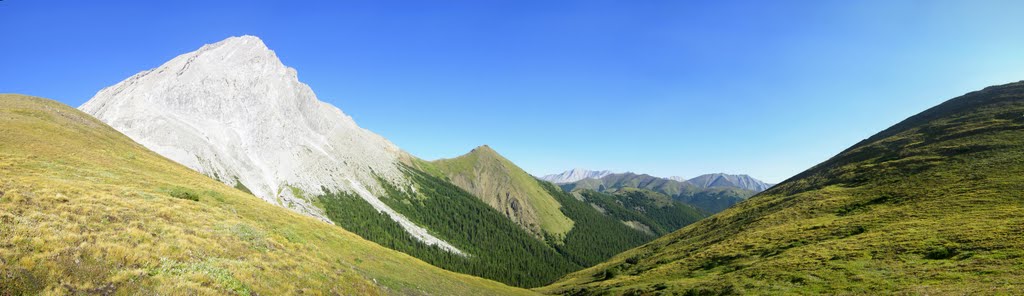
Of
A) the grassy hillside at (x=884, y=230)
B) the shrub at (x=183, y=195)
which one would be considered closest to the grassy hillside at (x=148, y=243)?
the shrub at (x=183, y=195)

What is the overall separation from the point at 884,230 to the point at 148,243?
286ft

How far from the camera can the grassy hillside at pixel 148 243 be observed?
16.5 metres

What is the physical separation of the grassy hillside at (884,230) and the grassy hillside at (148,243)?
4143 cm

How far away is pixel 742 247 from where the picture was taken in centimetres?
7325

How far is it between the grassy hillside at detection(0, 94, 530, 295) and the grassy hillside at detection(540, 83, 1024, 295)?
41.4 meters

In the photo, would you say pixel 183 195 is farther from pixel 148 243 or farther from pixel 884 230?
pixel 884 230

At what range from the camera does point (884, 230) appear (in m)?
59.2

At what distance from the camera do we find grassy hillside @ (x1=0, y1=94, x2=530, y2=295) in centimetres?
1655

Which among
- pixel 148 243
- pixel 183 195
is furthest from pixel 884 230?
pixel 183 195

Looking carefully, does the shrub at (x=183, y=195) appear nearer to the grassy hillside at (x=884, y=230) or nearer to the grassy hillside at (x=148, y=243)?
the grassy hillside at (x=148, y=243)

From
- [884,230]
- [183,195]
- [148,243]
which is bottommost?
[884,230]

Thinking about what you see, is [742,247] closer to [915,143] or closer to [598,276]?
[598,276]

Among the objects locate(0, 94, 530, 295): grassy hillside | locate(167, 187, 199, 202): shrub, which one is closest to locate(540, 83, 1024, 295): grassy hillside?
locate(0, 94, 530, 295): grassy hillside

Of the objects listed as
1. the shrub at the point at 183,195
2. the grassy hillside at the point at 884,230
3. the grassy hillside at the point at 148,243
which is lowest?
the grassy hillside at the point at 884,230
